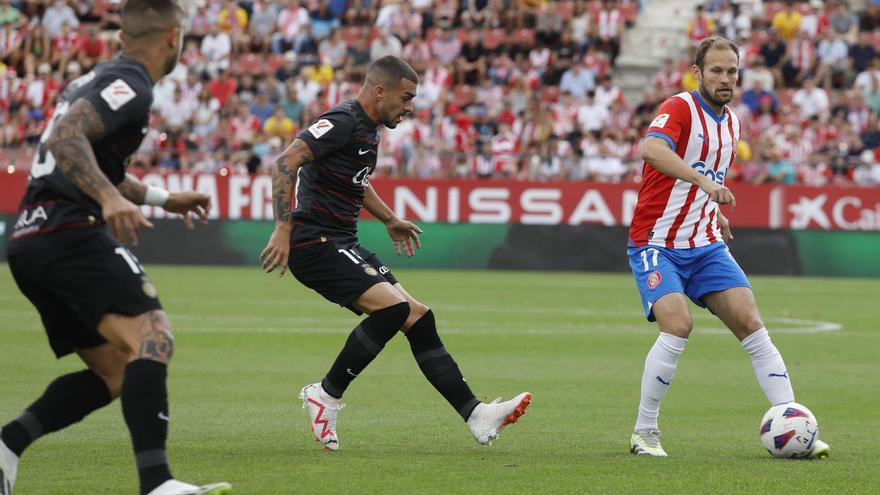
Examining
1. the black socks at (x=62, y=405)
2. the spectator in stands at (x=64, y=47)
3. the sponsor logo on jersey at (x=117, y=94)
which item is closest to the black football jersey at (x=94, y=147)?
the sponsor logo on jersey at (x=117, y=94)

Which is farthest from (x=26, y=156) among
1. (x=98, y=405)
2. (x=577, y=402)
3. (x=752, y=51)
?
(x=98, y=405)

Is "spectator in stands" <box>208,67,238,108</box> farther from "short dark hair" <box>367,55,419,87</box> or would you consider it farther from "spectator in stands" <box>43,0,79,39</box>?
"short dark hair" <box>367,55,419,87</box>

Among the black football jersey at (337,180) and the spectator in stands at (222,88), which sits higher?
the black football jersey at (337,180)

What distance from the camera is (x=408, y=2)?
110ft

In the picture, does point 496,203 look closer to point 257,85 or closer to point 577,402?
point 257,85

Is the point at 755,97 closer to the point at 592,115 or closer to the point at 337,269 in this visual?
the point at 592,115

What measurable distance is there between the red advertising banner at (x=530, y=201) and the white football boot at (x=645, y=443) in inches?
741

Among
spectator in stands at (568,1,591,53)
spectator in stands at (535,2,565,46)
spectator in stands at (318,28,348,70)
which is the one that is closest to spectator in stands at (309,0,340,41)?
spectator in stands at (318,28,348,70)

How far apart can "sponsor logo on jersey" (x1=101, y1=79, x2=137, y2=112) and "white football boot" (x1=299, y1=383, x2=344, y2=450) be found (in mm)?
2927

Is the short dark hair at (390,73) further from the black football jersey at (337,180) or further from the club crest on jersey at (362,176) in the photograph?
the club crest on jersey at (362,176)

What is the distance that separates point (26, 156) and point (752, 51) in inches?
613

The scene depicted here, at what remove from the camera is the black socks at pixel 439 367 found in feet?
27.5

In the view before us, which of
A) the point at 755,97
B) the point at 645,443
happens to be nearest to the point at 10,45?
the point at 755,97

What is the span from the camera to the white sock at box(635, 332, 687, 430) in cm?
818
